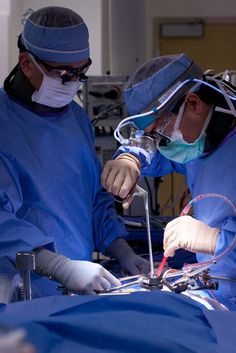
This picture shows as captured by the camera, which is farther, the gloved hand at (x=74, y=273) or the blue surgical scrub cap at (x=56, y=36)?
the blue surgical scrub cap at (x=56, y=36)

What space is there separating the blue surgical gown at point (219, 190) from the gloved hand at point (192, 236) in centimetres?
3

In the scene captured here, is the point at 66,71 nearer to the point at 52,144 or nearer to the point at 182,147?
the point at 52,144

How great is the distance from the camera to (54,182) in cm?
195

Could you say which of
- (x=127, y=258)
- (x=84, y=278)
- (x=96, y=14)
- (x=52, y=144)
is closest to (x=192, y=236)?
(x=84, y=278)

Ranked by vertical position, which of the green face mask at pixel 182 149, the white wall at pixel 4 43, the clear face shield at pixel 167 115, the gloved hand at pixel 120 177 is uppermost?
the clear face shield at pixel 167 115

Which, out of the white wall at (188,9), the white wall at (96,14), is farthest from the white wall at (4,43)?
the white wall at (188,9)

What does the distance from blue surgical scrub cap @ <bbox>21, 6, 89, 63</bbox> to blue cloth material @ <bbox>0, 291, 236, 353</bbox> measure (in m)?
1.13

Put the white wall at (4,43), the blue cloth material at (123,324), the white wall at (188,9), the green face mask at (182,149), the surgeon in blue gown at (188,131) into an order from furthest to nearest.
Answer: the white wall at (188,9) < the white wall at (4,43) < the green face mask at (182,149) < the surgeon in blue gown at (188,131) < the blue cloth material at (123,324)

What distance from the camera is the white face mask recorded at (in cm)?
197

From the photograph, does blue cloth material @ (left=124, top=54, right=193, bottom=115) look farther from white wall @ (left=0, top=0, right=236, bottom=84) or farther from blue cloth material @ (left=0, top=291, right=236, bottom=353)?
white wall @ (left=0, top=0, right=236, bottom=84)

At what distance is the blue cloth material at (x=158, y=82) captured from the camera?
1.82 m

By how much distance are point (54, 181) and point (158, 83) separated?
48cm

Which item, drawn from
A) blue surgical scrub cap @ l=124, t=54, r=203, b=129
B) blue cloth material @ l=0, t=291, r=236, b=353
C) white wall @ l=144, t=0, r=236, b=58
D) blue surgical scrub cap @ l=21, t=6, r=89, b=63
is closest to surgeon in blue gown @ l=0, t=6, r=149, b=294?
blue surgical scrub cap @ l=21, t=6, r=89, b=63

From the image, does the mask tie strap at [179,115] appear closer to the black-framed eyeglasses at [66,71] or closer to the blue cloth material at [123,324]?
the black-framed eyeglasses at [66,71]
